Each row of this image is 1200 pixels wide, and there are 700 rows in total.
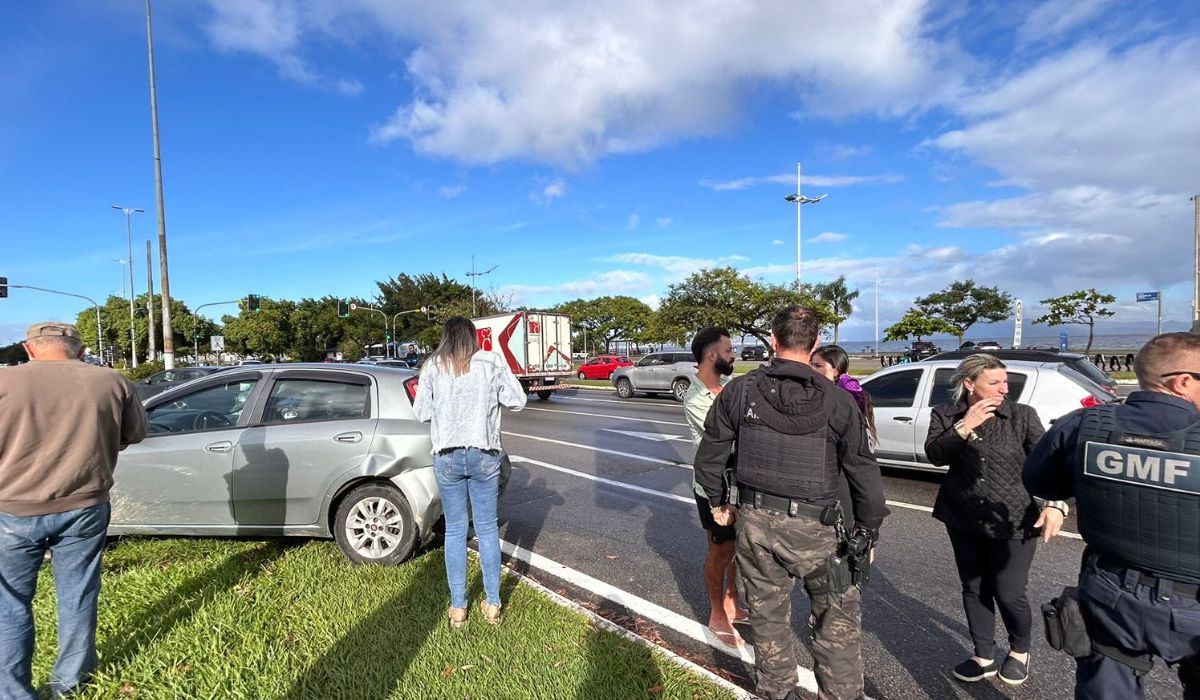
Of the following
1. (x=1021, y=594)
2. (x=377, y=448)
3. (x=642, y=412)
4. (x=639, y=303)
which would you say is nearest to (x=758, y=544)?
(x=1021, y=594)

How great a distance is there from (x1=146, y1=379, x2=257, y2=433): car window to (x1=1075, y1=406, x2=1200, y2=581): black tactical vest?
511cm

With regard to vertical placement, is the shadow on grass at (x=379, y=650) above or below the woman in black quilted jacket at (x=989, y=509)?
below

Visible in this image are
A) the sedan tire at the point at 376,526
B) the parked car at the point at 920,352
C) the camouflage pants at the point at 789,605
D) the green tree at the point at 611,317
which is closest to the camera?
the camouflage pants at the point at 789,605

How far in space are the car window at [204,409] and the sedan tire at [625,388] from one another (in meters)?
16.0

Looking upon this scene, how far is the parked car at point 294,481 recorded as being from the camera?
4.29 metres

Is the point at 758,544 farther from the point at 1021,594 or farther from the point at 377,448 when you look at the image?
the point at 377,448

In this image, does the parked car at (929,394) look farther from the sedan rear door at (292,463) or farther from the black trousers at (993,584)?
the sedan rear door at (292,463)

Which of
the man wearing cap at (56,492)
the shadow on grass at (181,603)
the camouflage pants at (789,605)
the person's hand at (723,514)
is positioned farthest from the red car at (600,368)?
the camouflage pants at (789,605)

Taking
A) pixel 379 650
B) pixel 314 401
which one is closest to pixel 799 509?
pixel 379 650

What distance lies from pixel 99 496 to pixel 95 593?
18.6 inches

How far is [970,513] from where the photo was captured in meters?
2.89

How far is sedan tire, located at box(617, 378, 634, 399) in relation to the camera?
66.7 ft

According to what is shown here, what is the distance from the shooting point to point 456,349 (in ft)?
11.1

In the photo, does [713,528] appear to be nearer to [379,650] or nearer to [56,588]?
[379,650]
